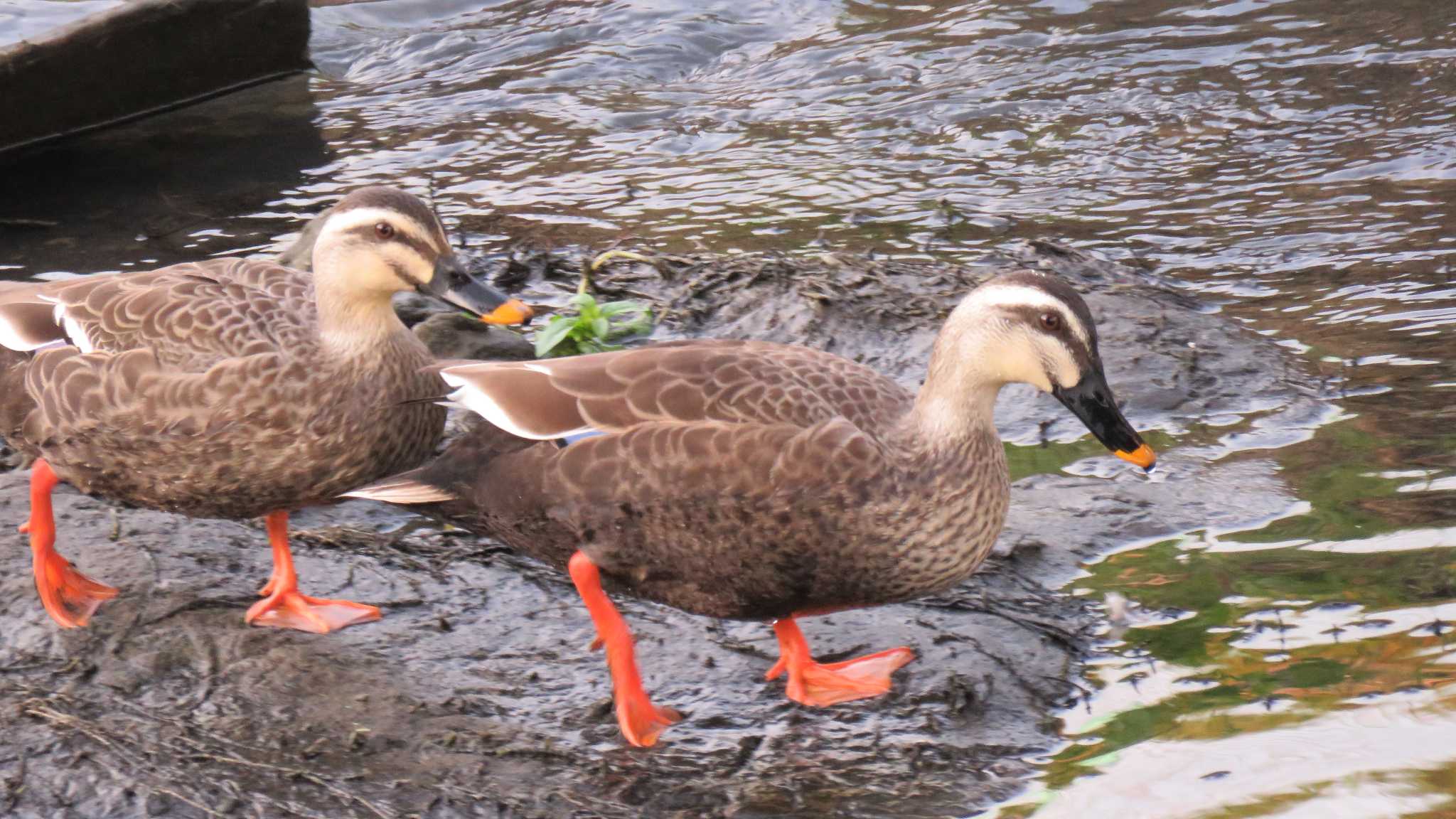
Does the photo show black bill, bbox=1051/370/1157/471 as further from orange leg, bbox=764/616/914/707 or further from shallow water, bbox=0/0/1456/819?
orange leg, bbox=764/616/914/707

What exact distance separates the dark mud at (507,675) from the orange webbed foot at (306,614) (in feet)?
0.15

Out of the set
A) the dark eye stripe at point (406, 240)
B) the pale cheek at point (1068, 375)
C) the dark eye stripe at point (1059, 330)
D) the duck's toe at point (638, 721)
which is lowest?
the duck's toe at point (638, 721)

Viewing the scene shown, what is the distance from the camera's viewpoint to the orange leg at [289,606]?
16.5ft

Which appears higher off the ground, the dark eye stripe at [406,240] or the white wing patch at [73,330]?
the dark eye stripe at [406,240]

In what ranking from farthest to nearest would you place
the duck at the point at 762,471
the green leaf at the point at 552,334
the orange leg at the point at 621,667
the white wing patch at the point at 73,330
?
the green leaf at the point at 552,334 → the white wing patch at the point at 73,330 → the orange leg at the point at 621,667 → the duck at the point at 762,471

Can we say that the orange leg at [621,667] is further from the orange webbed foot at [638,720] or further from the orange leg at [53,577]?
the orange leg at [53,577]

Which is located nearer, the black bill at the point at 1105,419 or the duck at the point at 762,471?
the duck at the point at 762,471

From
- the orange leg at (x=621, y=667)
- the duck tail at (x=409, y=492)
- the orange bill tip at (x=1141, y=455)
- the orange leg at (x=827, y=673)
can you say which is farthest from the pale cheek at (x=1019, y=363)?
the duck tail at (x=409, y=492)

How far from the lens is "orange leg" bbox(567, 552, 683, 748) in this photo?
4465mm

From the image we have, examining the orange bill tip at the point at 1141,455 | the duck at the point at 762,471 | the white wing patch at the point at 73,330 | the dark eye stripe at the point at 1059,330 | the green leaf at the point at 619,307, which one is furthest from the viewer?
the green leaf at the point at 619,307

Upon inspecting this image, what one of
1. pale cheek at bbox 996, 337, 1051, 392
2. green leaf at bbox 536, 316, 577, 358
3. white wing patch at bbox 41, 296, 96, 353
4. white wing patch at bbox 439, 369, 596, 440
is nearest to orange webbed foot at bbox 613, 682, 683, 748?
white wing patch at bbox 439, 369, 596, 440

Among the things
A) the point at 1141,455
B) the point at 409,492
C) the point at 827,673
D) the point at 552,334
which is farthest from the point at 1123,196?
the point at 409,492

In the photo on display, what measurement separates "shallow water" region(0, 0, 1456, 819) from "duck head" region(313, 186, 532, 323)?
2.24 meters

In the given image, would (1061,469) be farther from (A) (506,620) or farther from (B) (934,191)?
(B) (934,191)
